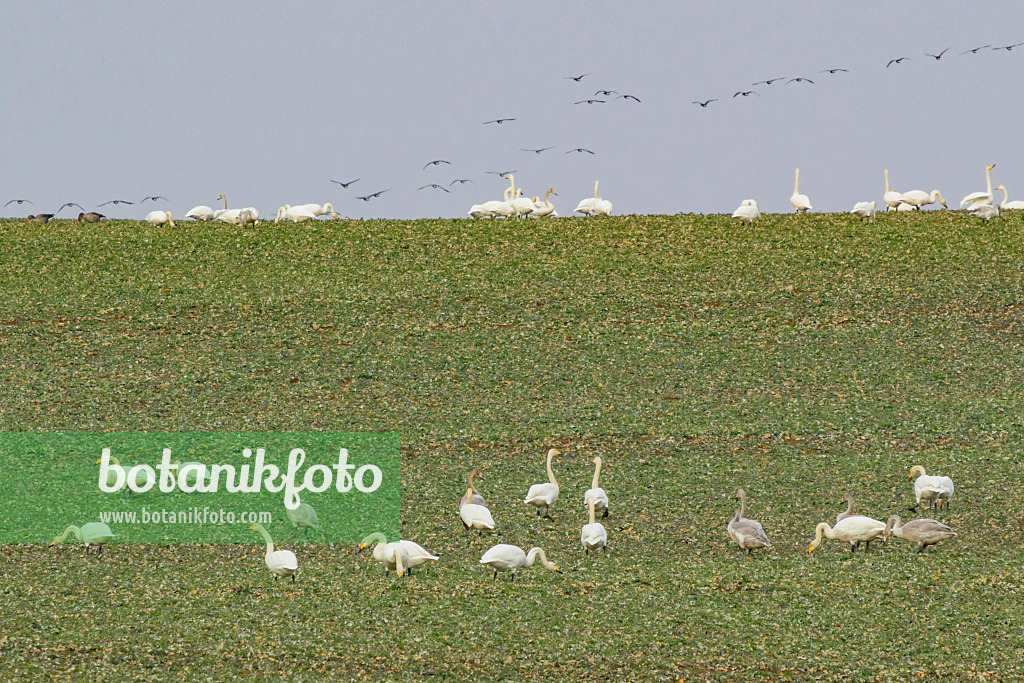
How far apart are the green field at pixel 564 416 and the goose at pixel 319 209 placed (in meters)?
1.36

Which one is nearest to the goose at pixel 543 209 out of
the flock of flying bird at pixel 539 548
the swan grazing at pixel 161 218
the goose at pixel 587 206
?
the goose at pixel 587 206

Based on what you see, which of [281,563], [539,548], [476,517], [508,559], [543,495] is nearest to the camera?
[508,559]

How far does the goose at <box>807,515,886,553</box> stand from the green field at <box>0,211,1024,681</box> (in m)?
0.28

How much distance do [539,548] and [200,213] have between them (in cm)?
2564

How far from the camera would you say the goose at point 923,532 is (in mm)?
17891

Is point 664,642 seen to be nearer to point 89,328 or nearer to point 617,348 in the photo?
point 617,348

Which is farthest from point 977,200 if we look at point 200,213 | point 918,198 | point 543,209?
point 200,213

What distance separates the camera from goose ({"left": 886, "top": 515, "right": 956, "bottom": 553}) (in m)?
17.9

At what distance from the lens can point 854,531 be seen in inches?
698

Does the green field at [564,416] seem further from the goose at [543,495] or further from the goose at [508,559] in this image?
the goose at [543,495]

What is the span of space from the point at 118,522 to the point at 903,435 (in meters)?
15.0

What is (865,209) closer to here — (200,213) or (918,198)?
(918,198)

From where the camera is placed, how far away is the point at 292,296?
33.2 m

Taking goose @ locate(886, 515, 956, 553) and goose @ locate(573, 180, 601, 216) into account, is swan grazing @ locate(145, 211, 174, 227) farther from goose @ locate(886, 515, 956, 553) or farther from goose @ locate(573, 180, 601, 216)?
goose @ locate(886, 515, 956, 553)
